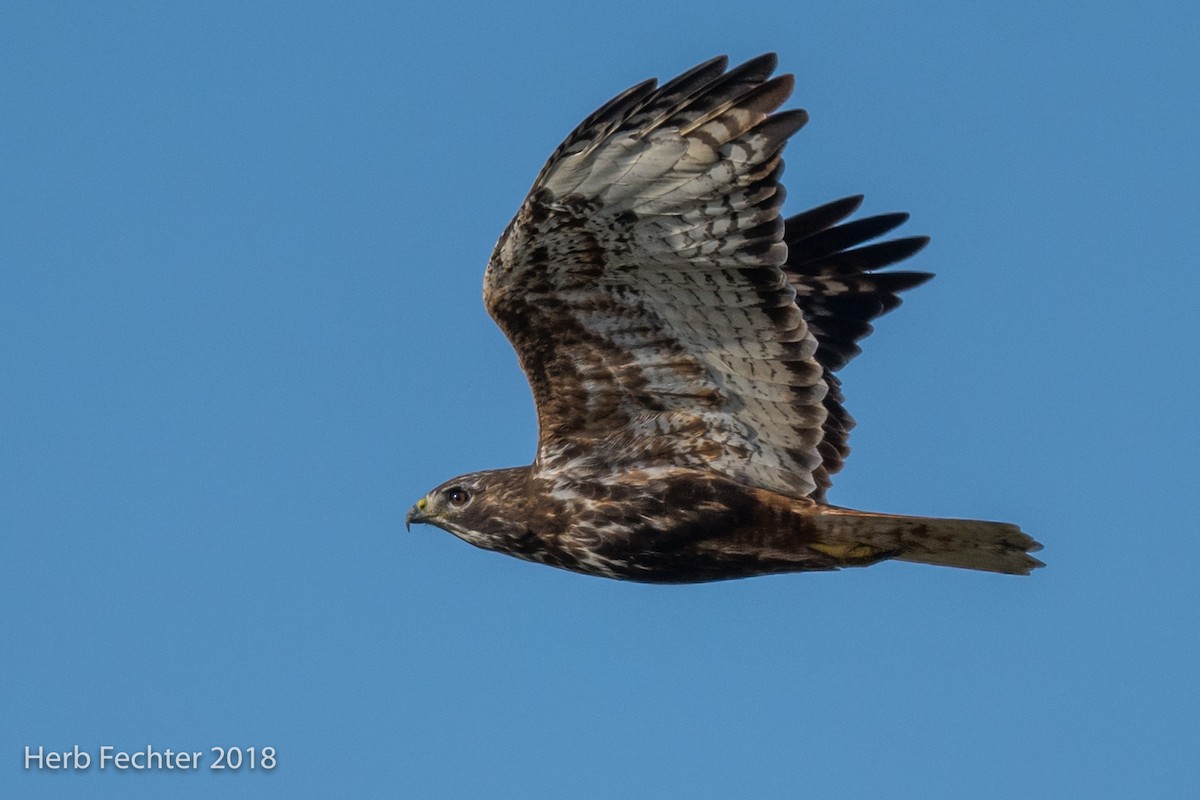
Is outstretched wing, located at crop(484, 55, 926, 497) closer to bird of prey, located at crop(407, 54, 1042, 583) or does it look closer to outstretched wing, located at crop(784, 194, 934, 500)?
bird of prey, located at crop(407, 54, 1042, 583)

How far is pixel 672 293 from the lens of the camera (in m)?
10.5

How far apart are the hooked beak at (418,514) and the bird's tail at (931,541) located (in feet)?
8.67

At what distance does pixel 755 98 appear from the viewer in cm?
969

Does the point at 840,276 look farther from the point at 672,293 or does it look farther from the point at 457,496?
the point at 457,496

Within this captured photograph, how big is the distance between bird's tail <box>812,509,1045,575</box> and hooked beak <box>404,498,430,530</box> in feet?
8.67

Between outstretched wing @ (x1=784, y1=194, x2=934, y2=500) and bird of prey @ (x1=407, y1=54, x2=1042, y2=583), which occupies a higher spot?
outstretched wing @ (x1=784, y1=194, x2=934, y2=500)

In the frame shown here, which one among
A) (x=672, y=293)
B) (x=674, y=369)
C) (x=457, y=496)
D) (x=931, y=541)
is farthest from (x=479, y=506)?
(x=931, y=541)

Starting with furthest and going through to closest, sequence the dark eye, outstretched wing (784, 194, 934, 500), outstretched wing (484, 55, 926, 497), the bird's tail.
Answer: outstretched wing (784, 194, 934, 500) < the dark eye < the bird's tail < outstretched wing (484, 55, 926, 497)

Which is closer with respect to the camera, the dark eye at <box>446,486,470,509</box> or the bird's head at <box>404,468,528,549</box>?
the bird's head at <box>404,468,528,549</box>

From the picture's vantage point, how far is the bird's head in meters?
11.2

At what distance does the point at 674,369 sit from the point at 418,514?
2.13m

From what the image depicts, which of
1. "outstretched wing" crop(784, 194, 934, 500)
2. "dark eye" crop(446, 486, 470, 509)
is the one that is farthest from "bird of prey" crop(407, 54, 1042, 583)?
"outstretched wing" crop(784, 194, 934, 500)

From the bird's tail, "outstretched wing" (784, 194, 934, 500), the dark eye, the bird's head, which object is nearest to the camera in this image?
the bird's tail

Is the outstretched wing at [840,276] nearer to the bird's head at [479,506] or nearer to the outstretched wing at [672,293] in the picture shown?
the outstretched wing at [672,293]
